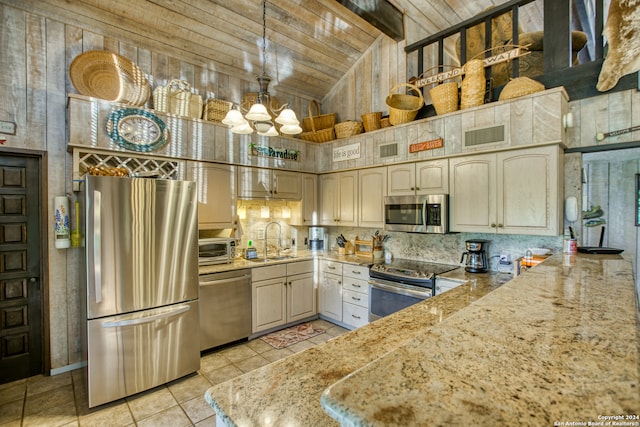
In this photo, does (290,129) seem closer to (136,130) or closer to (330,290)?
(136,130)

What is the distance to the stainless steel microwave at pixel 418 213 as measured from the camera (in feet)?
10.7

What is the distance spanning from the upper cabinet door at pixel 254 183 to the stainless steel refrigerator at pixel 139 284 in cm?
98

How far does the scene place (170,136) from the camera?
10.7ft

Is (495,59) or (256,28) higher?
(256,28)

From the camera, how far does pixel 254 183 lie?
155 inches

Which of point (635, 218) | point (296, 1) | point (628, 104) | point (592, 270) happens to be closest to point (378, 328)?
point (592, 270)

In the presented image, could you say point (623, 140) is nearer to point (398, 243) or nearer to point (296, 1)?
point (398, 243)

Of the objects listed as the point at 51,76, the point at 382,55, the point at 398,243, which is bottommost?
the point at 398,243

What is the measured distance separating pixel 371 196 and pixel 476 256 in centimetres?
142

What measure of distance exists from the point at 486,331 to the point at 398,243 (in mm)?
3401

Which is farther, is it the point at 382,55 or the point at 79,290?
the point at 382,55

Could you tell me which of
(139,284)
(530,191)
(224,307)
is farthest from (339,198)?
(139,284)

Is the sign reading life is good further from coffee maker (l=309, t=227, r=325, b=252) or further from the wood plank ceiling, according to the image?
the wood plank ceiling

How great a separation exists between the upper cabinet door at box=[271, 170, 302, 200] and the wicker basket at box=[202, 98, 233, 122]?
971mm
